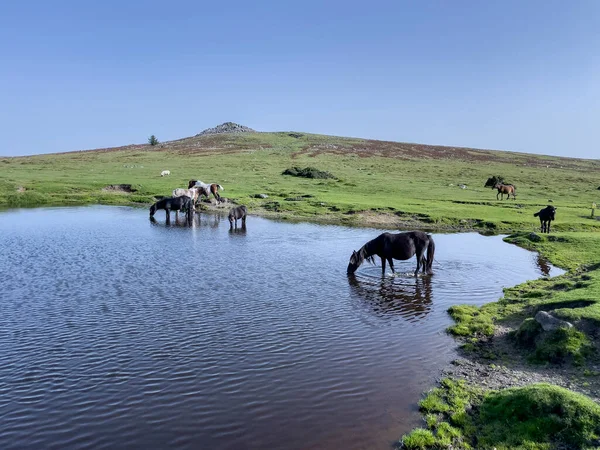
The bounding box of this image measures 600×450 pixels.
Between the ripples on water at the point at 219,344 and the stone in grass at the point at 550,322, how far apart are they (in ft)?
9.25

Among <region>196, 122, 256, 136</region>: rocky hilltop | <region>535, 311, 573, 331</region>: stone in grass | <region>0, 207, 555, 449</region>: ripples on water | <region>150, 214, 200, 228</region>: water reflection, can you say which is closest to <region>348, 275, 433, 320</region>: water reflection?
<region>0, 207, 555, 449</region>: ripples on water

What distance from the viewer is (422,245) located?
22922 mm

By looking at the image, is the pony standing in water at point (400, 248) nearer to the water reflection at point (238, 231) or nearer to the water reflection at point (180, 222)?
the water reflection at point (238, 231)

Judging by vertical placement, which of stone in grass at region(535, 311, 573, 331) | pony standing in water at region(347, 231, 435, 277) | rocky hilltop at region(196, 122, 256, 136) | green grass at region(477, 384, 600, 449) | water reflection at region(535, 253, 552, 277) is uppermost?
rocky hilltop at region(196, 122, 256, 136)

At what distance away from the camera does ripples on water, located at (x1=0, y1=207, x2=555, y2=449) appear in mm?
9742

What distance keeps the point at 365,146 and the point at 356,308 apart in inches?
4464

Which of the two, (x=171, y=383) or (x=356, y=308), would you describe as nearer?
(x=171, y=383)

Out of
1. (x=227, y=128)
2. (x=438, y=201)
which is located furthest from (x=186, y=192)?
(x=227, y=128)

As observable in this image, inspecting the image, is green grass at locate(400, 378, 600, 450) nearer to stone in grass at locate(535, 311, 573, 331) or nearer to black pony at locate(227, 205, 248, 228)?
stone in grass at locate(535, 311, 573, 331)

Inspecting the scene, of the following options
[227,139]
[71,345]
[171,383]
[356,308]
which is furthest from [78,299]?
[227,139]

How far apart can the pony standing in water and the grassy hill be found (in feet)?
62.4

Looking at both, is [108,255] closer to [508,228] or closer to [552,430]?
[552,430]

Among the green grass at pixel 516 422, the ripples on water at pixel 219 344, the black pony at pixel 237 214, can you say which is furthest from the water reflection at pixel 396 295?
the black pony at pixel 237 214

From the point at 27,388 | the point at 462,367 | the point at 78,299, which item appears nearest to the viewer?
the point at 27,388
